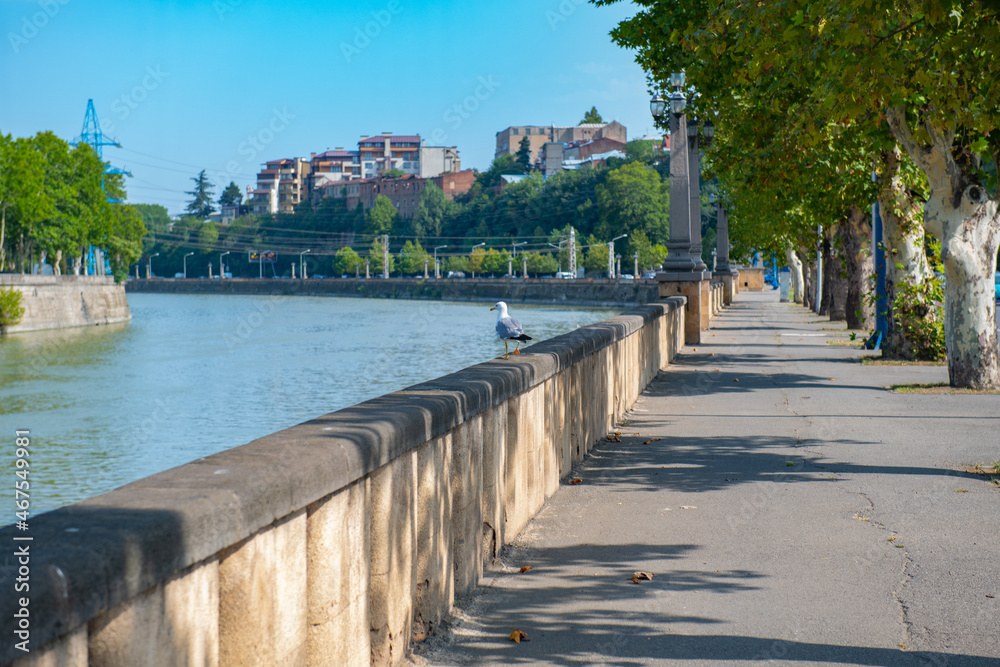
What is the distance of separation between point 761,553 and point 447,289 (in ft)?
429

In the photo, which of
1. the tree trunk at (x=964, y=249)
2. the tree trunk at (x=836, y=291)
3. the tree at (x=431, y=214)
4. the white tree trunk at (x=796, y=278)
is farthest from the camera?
the tree at (x=431, y=214)

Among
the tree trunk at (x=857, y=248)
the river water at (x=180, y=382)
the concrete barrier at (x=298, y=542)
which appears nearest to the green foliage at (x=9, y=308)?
the river water at (x=180, y=382)

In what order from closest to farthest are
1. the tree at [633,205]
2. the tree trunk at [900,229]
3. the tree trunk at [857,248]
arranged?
the tree trunk at [900,229]
the tree trunk at [857,248]
the tree at [633,205]

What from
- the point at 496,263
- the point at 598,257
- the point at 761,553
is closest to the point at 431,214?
the point at 496,263

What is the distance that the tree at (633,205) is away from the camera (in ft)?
477

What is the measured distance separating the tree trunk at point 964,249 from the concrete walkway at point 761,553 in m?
2.05

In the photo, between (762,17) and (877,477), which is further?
(762,17)

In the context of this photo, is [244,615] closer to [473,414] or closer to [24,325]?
[473,414]

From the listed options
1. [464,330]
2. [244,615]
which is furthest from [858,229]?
[464,330]

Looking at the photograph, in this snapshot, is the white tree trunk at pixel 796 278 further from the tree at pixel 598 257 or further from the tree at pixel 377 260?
the tree at pixel 377 260

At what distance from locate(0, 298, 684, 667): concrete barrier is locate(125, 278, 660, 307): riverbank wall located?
81.3m

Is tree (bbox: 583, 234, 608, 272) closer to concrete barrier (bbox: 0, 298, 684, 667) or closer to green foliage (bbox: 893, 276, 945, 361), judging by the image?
green foliage (bbox: 893, 276, 945, 361)

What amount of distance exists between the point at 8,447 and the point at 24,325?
5012cm

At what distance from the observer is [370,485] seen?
151 inches
